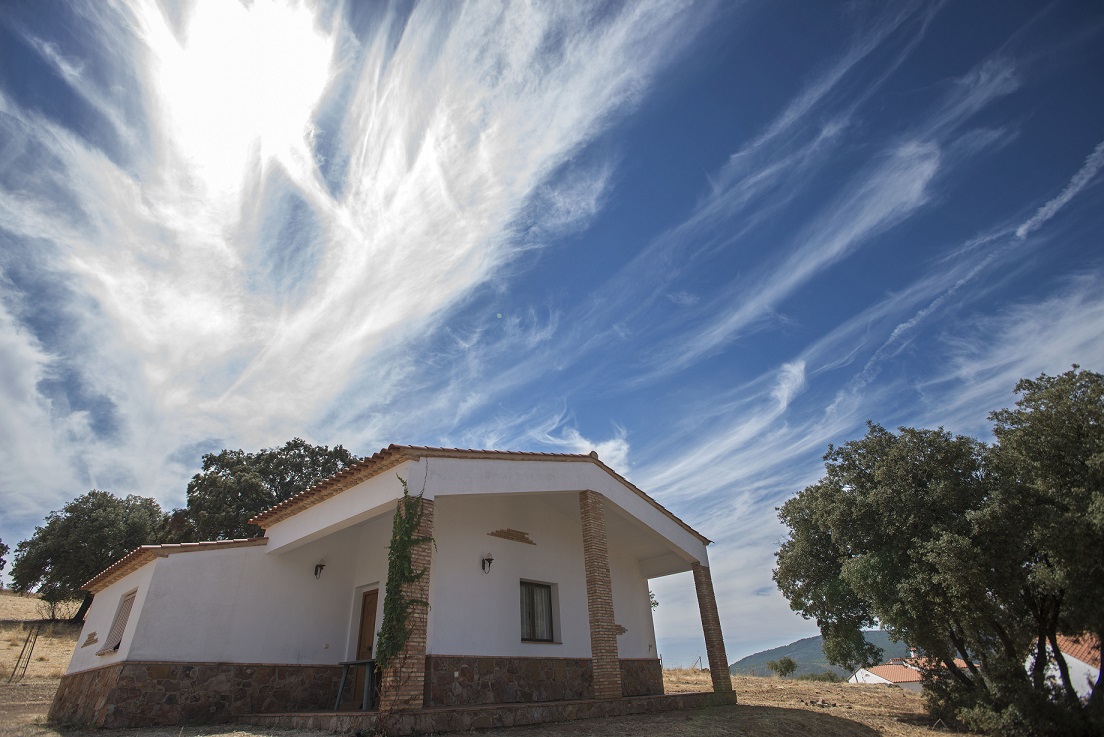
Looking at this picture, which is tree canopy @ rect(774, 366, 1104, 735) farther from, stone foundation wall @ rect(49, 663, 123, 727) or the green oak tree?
the green oak tree

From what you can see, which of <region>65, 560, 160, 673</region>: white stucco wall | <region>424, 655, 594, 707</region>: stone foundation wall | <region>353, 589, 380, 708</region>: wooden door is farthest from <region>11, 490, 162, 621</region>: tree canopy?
<region>424, 655, 594, 707</region>: stone foundation wall

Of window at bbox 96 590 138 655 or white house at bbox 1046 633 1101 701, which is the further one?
window at bbox 96 590 138 655

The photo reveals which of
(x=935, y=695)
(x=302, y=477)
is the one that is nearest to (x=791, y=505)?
(x=935, y=695)

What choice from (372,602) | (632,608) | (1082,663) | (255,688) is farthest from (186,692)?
(1082,663)

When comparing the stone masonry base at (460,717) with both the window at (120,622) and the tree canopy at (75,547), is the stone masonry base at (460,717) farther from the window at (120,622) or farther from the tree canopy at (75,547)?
the tree canopy at (75,547)

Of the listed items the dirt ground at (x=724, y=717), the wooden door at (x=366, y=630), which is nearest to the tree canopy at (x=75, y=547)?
the dirt ground at (x=724, y=717)

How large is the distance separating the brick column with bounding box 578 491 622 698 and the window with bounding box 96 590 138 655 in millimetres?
8889

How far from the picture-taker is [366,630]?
1284 centimetres

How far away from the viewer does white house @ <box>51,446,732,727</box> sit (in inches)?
408

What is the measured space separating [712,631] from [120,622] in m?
13.1

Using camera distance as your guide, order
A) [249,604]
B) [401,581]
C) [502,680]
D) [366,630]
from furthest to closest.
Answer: [366,630]
[249,604]
[502,680]
[401,581]

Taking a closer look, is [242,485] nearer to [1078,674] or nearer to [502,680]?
[502,680]

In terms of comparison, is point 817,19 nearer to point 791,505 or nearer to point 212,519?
point 791,505

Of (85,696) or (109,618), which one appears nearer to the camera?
(85,696)
